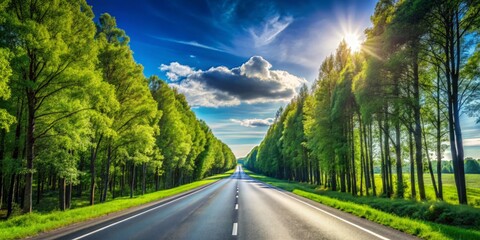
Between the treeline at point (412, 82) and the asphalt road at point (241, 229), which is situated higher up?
the treeline at point (412, 82)

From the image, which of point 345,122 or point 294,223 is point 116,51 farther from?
point 345,122

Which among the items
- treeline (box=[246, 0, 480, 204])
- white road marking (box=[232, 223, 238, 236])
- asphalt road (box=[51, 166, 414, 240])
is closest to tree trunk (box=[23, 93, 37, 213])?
asphalt road (box=[51, 166, 414, 240])

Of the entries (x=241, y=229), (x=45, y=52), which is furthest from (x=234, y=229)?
(x=45, y=52)

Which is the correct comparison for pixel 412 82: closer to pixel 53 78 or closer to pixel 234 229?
pixel 234 229

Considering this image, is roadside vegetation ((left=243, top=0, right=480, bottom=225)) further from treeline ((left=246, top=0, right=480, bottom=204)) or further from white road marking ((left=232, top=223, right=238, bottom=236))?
white road marking ((left=232, top=223, right=238, bottom=236))

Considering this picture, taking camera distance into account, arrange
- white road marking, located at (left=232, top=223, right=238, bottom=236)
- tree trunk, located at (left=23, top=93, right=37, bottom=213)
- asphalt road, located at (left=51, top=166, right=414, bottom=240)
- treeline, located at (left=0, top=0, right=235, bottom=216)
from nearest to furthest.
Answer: asphalt road, located at (left=51, top=166, right=414, bottom=240) < white road marking, located at (left=232, top=223, right=238, bottom=236) < treeline, located at (left=0, top=0, right=235, bottom=216) < tree trunk, located at (left=23, top=93, right=37, bottom=213)

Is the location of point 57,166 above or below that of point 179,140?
below

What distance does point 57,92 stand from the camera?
13.2m

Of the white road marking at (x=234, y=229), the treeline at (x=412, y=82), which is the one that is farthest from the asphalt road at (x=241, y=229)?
the treeline at (x=412, y=82)

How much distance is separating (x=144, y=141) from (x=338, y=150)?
17611mm

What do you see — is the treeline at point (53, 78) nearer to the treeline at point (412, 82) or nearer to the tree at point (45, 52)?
the tree at point (45, 52)

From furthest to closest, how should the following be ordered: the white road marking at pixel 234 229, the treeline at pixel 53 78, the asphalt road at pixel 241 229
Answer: the treeline at pixel 53 78 < the white road marking at pixel 234 229 < the asphalt road at pixel 241 229

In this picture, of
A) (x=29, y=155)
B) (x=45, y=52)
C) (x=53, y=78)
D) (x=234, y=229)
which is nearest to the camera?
(x=234, y=229)

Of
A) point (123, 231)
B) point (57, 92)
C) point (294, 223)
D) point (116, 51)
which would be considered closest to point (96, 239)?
point (123, 231)
